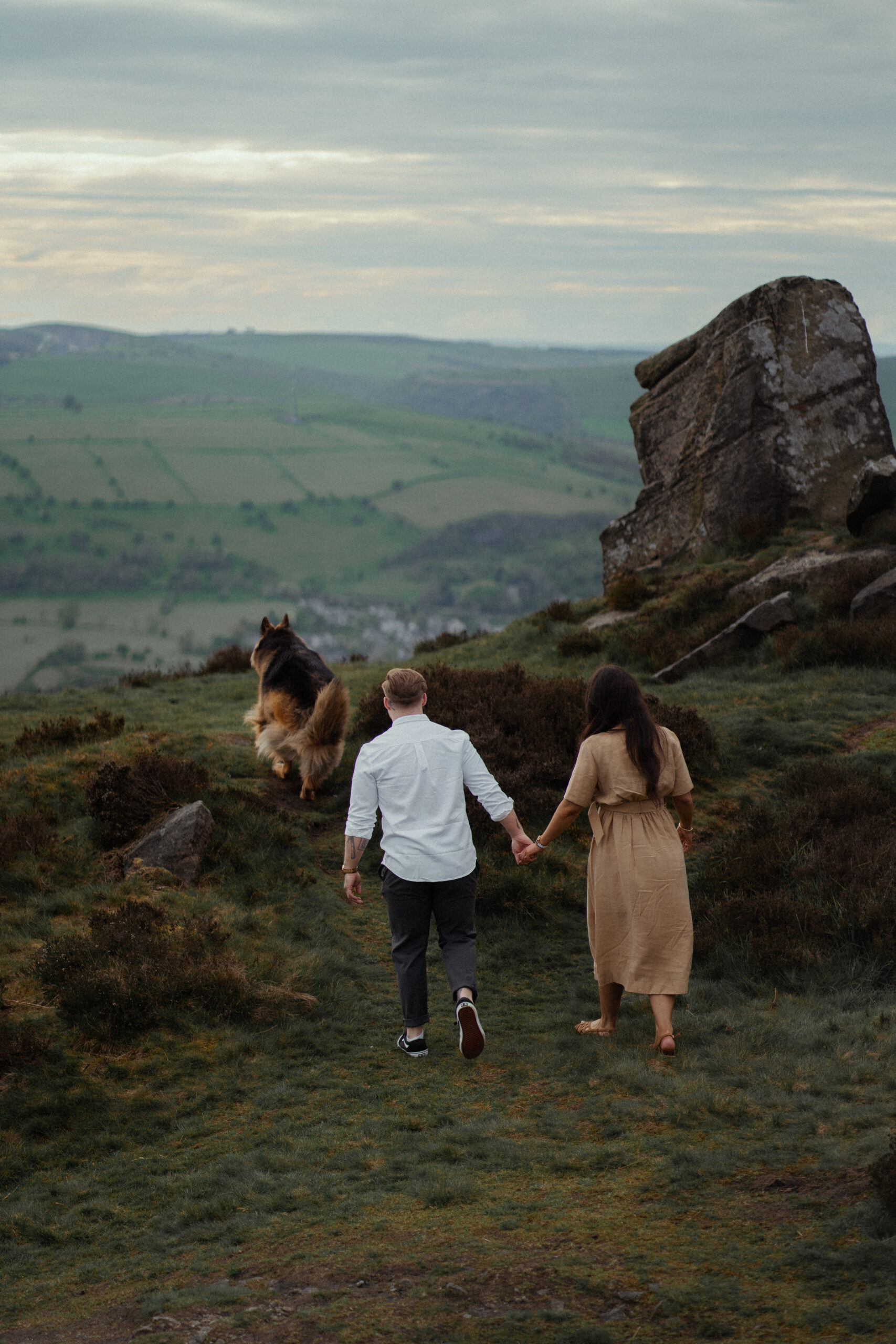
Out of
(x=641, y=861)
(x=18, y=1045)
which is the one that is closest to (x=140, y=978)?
(x=18, y=1045)

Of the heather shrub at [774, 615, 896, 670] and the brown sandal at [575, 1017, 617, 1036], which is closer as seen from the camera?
the brown sandal at [575, 1017, 617, 1036]

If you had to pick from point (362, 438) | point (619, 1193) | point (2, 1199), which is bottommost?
point (2, 1199)

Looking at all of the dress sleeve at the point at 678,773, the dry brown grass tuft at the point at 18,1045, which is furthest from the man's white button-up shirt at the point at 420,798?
the dry brown grass tuft at the point at 18,1045

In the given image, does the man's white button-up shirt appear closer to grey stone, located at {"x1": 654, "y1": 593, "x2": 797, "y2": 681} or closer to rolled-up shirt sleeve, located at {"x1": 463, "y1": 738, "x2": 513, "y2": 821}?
rolled-up shirt sleeve, located at {"x1": 463, "y1": 738, "x2": 513, "y2": 821}

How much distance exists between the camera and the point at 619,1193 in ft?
14.3

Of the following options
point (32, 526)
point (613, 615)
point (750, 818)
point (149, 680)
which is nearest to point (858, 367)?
point (613, 615)

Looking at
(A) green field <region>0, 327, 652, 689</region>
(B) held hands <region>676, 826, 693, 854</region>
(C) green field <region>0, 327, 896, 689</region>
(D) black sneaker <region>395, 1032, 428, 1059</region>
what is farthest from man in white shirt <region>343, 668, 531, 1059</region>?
(A) green field <region>0, 327, 652, 689</region>

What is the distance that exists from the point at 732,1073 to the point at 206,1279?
2880 mm

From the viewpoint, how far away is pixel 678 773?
19.9 ft

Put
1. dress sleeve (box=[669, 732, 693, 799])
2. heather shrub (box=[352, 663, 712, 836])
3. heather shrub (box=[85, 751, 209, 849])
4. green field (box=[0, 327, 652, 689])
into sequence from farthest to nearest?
green field (box=[0, 327, 652, 689]) → heather shrub (box=[352, 663, 712, 836]) → heather shrub (box=[85, 751, 209, 849]) → dress sleeve (box=[669, 732, 693, 799])

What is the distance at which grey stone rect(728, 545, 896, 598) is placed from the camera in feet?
47.4

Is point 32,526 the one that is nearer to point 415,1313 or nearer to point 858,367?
point 858,367

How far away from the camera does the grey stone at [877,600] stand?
13.6m

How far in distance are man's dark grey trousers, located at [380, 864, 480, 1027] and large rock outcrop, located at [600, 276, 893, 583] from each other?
42.1 feet
